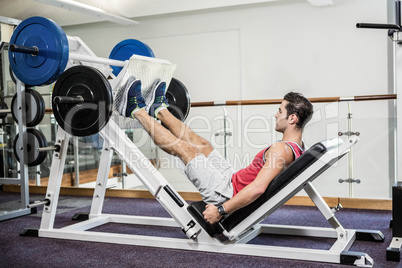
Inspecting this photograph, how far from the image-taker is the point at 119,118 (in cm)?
325

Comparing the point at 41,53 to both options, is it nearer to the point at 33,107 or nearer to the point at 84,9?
the point at 33,107

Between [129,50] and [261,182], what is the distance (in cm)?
168

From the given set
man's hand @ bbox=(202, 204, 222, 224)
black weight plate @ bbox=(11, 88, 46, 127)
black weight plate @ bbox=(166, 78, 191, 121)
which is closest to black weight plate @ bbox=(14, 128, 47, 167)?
black weight plate @ bbox=(11, 88, 46, 127)

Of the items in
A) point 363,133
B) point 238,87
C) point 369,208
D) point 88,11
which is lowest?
point 369,208

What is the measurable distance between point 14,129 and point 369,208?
3.58 meters

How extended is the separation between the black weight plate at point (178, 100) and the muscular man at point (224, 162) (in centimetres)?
44

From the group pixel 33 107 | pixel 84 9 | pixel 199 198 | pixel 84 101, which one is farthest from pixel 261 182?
pixel 84 9

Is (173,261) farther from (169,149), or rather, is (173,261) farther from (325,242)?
(325,242)

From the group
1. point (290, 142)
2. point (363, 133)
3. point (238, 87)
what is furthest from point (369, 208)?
point (238, 87)

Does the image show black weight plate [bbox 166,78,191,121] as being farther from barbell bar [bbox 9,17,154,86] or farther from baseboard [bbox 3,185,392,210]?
baseboard [bbox 3,185,392,210]

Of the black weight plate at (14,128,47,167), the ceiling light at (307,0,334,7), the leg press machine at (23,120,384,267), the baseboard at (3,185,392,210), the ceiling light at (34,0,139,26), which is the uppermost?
the ceiling light at (34,0,139,26)

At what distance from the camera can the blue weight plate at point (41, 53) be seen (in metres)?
2.62

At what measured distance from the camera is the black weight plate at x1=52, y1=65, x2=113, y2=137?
2653 millimetres

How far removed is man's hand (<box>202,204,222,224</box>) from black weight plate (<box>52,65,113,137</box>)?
80cm
